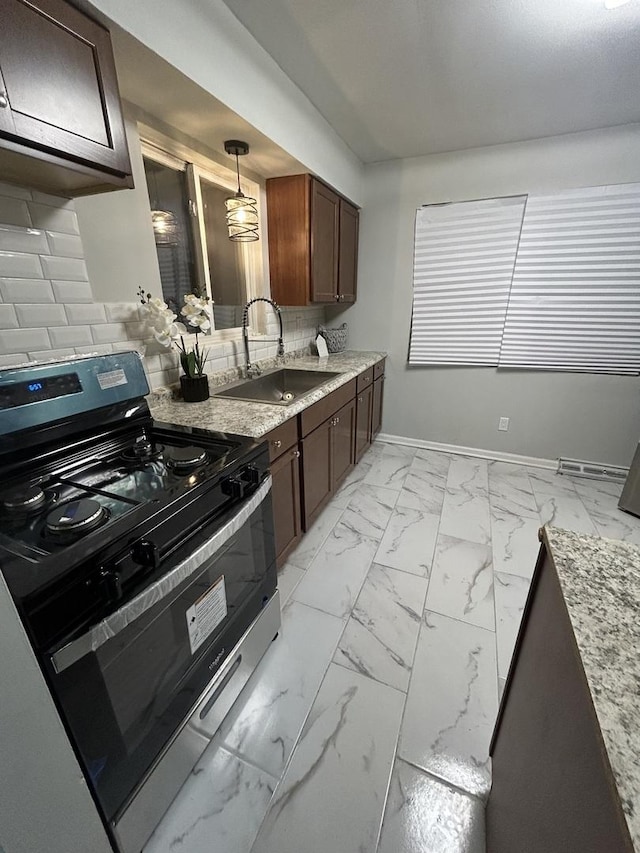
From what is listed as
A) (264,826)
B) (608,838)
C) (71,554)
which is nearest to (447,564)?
(264,826)

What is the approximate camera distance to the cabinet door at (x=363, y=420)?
9.14 ft

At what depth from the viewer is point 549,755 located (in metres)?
0.60

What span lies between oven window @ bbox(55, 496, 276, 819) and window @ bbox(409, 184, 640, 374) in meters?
2.65

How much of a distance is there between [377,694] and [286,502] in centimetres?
87

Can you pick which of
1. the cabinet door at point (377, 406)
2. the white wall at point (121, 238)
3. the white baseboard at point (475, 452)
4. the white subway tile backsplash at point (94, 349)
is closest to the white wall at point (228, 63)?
the white wall at point (121, 238)

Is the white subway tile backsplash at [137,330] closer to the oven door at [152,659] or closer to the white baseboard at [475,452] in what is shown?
the oven door at [152,659]

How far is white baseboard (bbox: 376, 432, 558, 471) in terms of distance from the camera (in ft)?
9.98

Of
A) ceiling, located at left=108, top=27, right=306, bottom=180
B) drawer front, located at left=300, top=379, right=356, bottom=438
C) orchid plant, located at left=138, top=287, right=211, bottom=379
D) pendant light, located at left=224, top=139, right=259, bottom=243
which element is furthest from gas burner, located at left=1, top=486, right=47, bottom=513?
pendant light, located at left=224, top=139, right=259, bottom=243

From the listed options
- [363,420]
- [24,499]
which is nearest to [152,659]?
[24,499]

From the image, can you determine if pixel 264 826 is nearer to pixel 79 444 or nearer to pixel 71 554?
pixel 71 554

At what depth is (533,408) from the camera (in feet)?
9.71

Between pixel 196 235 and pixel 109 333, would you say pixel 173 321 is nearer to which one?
pixel 109 333

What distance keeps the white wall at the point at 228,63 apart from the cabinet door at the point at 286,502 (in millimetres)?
1507

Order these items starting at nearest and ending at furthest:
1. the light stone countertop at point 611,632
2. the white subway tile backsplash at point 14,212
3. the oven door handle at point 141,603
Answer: the light stone countertop at point 611,632
the oven door handle at point 141,603
the white subway tile backsplash at point 14,212
